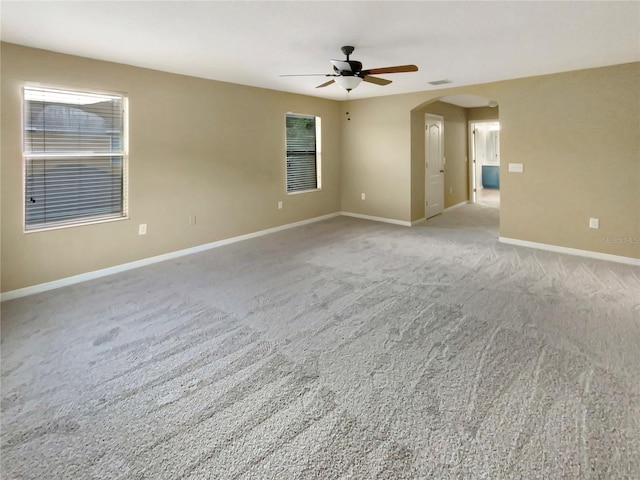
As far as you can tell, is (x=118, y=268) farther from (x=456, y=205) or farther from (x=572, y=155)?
(x=456, y=205)

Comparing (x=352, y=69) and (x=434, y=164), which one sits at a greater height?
(x=352, y=69)

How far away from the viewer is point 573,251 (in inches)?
193

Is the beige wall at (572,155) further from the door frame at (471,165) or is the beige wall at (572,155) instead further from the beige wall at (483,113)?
the door frame at (471,165)

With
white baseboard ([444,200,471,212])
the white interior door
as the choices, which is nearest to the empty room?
the white interior door

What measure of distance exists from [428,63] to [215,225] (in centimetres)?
Result: 365

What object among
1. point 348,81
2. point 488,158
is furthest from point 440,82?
→ point 488,158

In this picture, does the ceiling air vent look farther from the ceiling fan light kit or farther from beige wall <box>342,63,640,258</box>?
the ceiling fan light kit

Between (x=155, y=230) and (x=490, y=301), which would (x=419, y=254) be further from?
(x=155, y=230)

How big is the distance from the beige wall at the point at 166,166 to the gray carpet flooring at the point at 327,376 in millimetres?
464

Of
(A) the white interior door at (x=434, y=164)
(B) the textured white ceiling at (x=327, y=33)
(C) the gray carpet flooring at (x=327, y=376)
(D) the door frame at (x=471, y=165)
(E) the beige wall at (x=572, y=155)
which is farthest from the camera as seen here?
(D) the door frame at (x=471, y=165)

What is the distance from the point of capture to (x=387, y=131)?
6.77 m

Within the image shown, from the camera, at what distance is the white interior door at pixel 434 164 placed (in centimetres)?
723

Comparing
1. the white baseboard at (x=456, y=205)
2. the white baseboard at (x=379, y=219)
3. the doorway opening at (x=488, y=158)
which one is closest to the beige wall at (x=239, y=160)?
the white baseboard at (x=379, y=219)

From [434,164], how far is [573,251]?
3.35m
